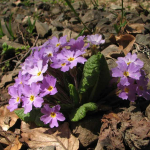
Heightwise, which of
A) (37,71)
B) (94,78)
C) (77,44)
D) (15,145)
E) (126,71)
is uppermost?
(77,44)

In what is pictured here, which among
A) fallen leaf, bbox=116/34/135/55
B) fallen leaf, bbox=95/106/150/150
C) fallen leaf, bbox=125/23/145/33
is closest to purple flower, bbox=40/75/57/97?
fallen leaf, bbox=95/106/150/150

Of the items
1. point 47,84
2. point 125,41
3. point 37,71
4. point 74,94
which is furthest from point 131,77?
point 125,41

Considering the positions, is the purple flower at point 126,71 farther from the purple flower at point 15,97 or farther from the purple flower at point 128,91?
the purple flower at point 15,97

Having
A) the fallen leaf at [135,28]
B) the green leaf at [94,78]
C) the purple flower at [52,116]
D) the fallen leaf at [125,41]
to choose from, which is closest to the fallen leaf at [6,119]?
the purple flower at [52,116]

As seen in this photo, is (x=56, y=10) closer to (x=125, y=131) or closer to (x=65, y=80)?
(x=65, y=80)

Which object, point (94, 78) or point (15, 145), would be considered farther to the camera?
point (15, 145)

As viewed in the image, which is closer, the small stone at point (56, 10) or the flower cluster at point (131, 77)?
the flower cluster at point (131, 77)

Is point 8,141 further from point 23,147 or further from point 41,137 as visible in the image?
point 41,137

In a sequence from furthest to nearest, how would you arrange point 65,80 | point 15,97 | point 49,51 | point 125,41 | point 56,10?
point 56,10
point 125,41
point 65,80
point 15,97
point 49,51
